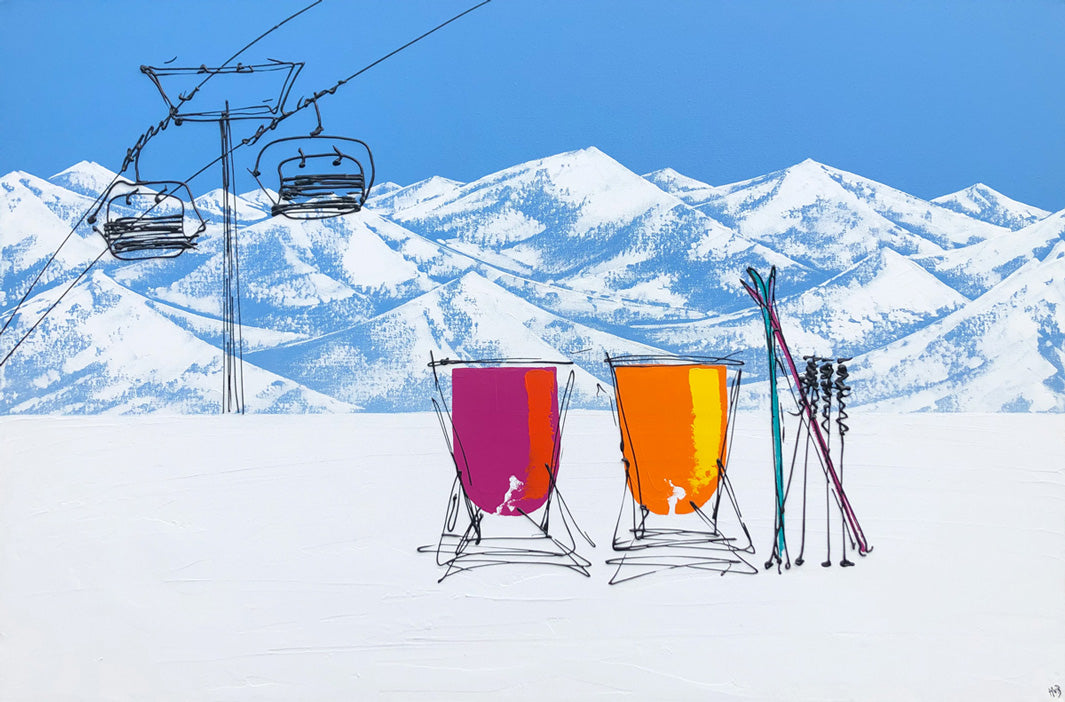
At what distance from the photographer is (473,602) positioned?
3.19 metres

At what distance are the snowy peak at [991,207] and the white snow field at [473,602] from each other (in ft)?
10.1

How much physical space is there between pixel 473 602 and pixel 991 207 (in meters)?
6.56

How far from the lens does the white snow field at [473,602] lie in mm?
2684

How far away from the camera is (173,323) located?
8.41 meters

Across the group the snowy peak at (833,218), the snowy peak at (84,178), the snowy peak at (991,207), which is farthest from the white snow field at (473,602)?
the snowy peak at (833,218)

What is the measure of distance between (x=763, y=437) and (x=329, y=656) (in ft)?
13.8

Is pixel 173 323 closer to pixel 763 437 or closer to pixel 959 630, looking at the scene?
pixel 763 437

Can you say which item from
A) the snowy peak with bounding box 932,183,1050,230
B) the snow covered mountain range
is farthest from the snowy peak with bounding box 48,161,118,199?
the snowy peak with bounding box 932,183,1050,230

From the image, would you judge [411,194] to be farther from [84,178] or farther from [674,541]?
[674,541]

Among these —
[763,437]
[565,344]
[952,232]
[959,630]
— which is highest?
[952,232]

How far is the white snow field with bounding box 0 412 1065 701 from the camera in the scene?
2684 mm

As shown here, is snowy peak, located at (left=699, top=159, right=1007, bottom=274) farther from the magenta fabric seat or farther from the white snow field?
the magenta fabric seat

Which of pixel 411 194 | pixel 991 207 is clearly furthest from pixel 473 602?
pixel 991 207

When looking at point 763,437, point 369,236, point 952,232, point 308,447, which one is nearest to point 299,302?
point 369,236
